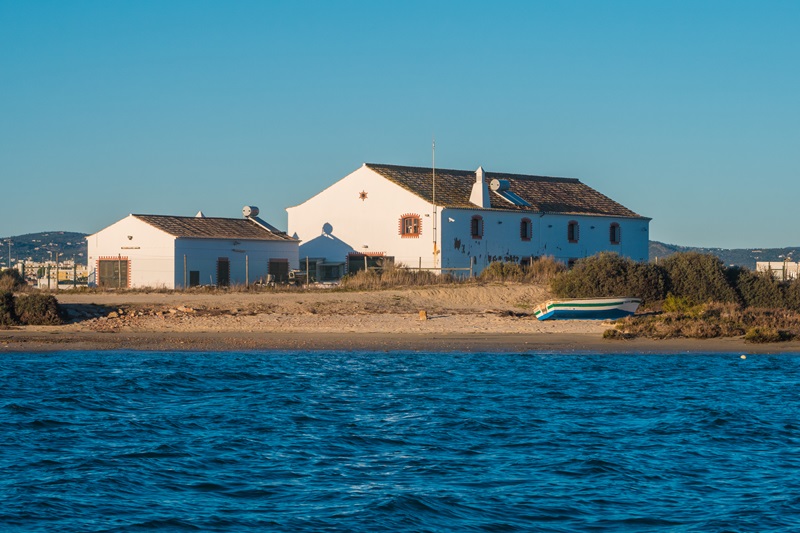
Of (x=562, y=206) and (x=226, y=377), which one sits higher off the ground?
(x=562, y=206)

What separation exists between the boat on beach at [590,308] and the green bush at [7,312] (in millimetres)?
15262

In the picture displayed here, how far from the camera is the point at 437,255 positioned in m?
49.1

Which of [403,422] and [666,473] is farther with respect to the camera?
[403,422]

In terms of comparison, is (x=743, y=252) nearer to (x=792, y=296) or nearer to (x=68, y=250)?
(x=68, y=250)

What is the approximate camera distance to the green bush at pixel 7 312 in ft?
101

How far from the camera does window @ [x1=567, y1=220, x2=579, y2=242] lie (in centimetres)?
5519

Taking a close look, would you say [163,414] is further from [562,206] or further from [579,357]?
[562,206]

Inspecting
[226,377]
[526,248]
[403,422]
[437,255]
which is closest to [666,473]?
[403,422]

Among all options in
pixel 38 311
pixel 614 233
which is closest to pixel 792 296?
pixel 614 233

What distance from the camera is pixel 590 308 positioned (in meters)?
32.1

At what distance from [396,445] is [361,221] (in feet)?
124

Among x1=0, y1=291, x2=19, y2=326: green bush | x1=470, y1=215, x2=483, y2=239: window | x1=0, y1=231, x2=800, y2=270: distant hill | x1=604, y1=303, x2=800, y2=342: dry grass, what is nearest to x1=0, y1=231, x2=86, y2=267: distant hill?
x1=0, y1=231, x2=800, y2=270: distant hill

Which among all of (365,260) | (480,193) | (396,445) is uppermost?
(480,193)

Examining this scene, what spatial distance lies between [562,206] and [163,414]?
4036 cm
